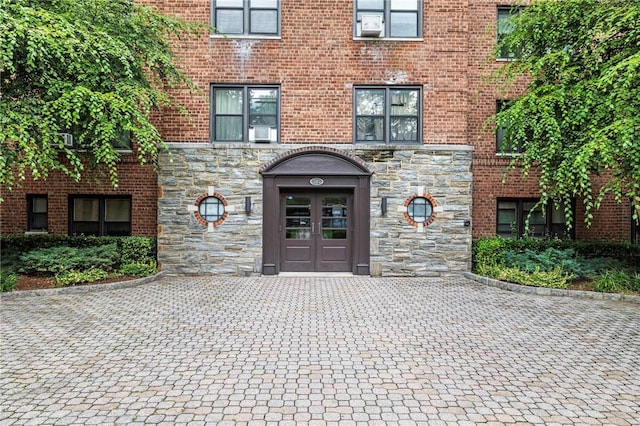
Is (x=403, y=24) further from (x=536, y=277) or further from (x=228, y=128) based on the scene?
(x=536, y=277)

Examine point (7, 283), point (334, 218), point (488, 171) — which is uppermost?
point (488, 171)

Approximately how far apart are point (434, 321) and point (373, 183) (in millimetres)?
5012

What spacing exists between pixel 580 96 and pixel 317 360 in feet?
24.5

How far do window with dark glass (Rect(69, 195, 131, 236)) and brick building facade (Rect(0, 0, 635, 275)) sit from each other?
5.59 feet

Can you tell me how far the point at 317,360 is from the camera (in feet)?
15.9

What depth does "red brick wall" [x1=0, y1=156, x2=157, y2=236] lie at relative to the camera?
1145 centimetres

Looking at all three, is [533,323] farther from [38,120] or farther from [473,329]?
[38,120]

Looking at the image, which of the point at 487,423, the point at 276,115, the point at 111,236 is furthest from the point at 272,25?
the point at 487,423

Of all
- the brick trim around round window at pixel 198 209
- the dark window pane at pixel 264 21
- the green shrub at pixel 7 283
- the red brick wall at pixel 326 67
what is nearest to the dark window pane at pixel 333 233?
the red brick wall at pixel 326 67

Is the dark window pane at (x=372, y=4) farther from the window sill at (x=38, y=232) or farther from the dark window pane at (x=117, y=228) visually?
the window sill at (x=38, y=232)

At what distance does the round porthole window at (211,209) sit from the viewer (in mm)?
10828

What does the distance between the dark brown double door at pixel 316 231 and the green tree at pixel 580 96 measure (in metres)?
4.68

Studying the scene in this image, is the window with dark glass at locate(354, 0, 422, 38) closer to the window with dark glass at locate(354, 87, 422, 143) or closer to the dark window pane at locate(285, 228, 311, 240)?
the window with dark glass at locate(354, 87, 422, 143)

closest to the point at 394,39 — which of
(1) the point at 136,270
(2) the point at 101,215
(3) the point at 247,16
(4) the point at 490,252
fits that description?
(3) the point at 247,16
